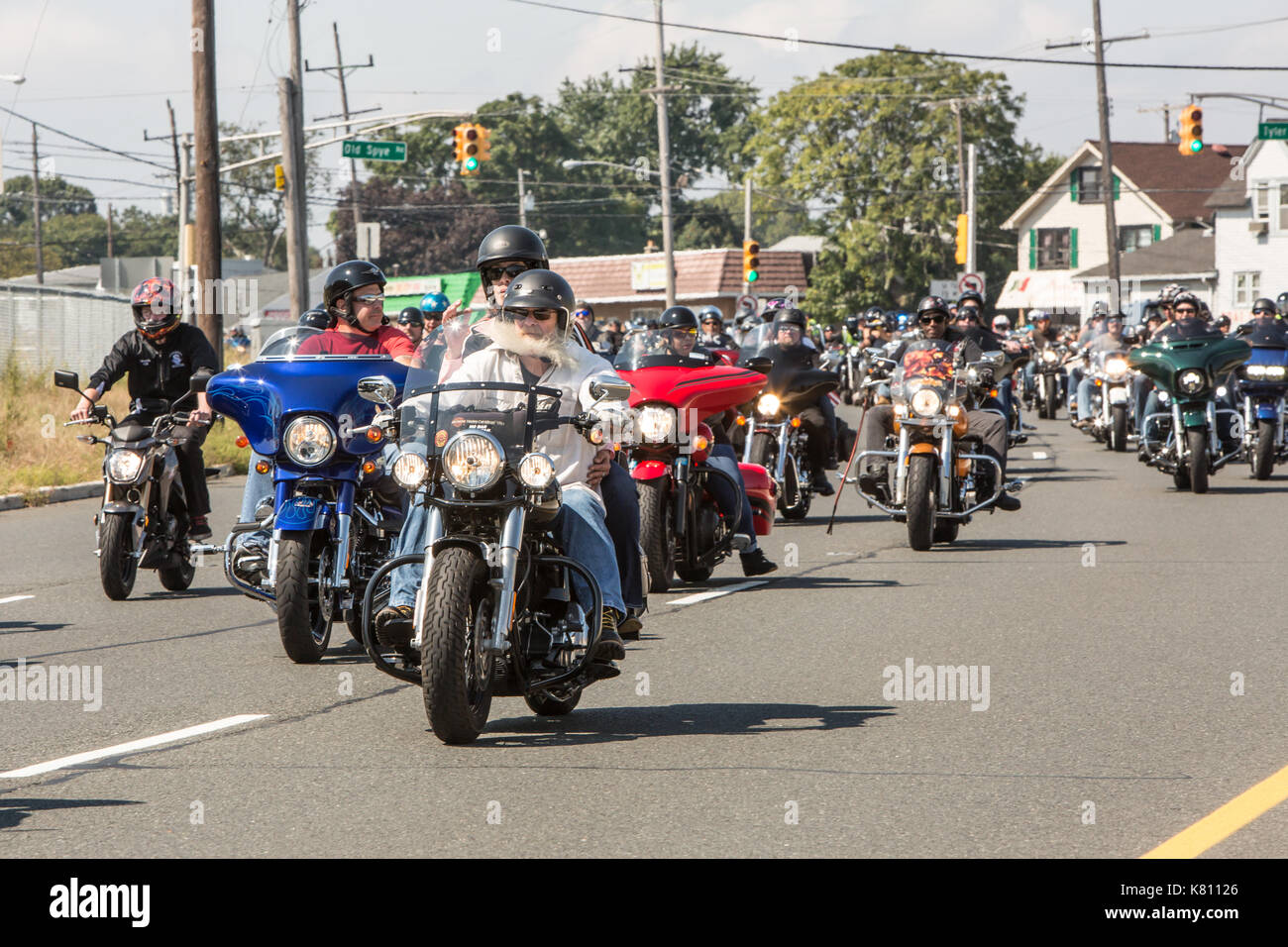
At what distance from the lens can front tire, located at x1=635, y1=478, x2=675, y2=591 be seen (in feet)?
36.6

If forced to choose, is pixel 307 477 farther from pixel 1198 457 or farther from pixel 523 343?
pixel 1198 457

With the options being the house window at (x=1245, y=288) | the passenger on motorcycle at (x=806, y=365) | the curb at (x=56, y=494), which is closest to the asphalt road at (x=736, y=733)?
the passenger on motorcycle at (x=806, y=365)

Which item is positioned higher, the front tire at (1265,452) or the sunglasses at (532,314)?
the sunglasses at (532,314)

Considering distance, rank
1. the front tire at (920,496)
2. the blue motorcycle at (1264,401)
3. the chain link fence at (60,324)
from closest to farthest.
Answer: the front tire at (920,496) < the blue motorcycle at (1264,401) < the chain link fence at (60,324)

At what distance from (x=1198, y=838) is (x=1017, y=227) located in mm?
85253

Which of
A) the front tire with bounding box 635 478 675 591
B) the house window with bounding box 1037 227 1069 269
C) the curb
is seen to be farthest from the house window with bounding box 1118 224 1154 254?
the front tire with bounding box 635 478 675 591

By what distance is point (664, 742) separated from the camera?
7.01 meters

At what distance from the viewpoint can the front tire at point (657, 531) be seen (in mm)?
11156

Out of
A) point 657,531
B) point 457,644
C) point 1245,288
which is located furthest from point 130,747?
point 1245,288

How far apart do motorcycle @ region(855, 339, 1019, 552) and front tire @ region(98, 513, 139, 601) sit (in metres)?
5.38

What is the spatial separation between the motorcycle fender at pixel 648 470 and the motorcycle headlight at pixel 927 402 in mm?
3145

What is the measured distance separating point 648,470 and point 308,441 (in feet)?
9.11

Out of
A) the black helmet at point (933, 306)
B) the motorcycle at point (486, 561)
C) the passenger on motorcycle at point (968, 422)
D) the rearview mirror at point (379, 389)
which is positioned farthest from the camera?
the black helmet at point (933, 306)

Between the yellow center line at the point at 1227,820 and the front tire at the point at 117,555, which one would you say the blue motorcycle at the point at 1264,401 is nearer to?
the front tire at the point at 117,555
